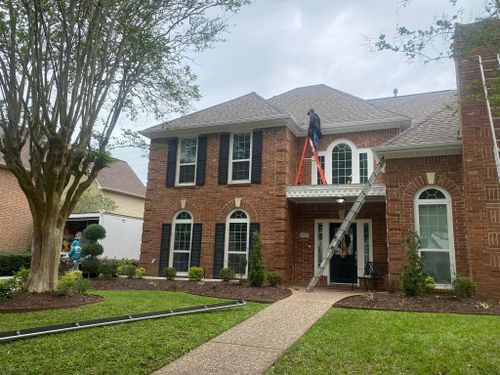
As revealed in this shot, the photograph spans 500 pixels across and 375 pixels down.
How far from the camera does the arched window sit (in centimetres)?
1412

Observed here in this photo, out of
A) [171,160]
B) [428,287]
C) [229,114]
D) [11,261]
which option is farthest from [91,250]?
[428,287]

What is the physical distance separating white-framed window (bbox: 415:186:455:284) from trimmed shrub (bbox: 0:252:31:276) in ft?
49.0

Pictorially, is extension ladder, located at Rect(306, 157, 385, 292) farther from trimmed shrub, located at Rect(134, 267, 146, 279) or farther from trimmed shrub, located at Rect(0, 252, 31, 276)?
trimmed shrub, located at Rect(0, 252, 31, 276)

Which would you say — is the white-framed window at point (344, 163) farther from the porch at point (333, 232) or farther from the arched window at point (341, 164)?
the porch at point (333, 232)

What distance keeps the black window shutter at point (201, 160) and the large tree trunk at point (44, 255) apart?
6.21m

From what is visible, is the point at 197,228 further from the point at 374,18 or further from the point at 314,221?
the point at 374,18

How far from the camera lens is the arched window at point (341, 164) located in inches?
556

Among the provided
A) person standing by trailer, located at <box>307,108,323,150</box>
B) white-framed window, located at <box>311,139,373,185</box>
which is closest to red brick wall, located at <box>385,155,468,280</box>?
white-framed window, located at <box>311,139,373,185</box>

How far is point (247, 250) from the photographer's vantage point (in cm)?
1330

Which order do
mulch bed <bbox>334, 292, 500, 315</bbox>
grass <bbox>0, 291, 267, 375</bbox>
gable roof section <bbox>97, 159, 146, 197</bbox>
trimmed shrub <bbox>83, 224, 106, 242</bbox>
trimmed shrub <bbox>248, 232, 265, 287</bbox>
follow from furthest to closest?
gable roof section <bbox>97, 159, 146, 197</bbox> → trimmed shrub <bbox>83, 224, 106, 242</bbox> → trimmed shrub <bbox>248, 232, 265, 287</bbox> → mulch bed <bbox>334, 292, 500, 315</bbox> → grass <bbox>0, 291, 267, 375</bbox>

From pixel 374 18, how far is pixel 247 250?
8692mm

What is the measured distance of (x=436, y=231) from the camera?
35.7ft

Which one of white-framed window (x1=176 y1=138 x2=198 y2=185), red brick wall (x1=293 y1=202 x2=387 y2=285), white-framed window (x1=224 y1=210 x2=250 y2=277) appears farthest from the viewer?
white-framed window (x1=176 y1=138 x2=198 y2=185)

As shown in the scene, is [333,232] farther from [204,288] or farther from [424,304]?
[424,304]
